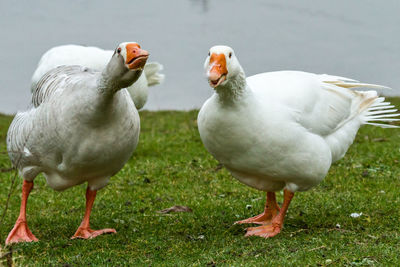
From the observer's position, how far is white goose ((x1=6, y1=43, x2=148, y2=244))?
496 cm

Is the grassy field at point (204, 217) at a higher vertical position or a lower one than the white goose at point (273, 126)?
lower

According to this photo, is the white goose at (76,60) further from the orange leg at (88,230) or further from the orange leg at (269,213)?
the orange leg at (269,213)

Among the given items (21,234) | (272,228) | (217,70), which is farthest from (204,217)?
(217,70)

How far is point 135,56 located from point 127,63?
0.36ft

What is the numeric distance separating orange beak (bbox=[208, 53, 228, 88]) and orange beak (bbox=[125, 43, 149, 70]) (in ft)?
1.77

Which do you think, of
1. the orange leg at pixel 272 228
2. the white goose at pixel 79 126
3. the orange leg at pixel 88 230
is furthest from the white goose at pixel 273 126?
the orange leg at pixel 88 230

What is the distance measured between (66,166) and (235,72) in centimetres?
181

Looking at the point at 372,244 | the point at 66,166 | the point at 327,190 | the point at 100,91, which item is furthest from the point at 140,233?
Result: the point at 327,190

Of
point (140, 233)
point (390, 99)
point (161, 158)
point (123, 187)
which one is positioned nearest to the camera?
point (140, 233)

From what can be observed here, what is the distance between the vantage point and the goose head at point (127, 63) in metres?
4.56

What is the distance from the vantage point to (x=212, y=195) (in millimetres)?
7746

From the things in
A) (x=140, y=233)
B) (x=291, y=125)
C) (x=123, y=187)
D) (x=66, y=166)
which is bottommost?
(x=123, y=187)

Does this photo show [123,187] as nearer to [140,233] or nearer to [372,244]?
[140,233]

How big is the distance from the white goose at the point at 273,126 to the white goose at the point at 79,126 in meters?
0.74
